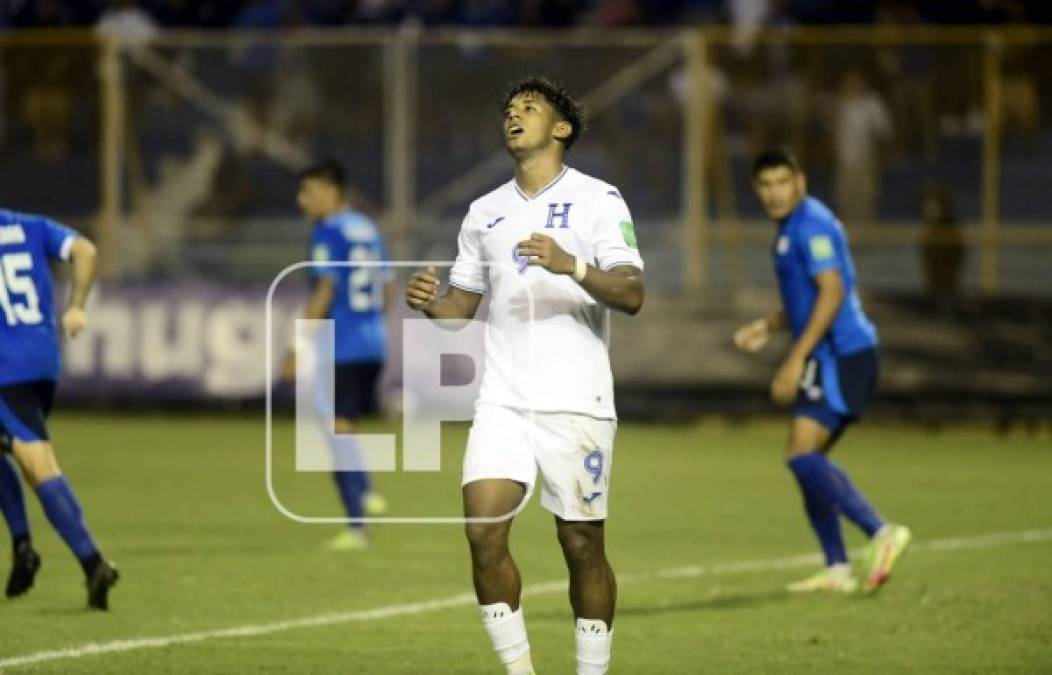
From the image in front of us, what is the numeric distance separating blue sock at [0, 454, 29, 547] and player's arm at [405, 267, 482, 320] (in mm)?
3717

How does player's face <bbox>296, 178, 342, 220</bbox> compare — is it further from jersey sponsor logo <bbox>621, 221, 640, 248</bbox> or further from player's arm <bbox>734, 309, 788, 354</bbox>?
jersey sponsor logo <bbox>621, 221, 640, 248</bbox>

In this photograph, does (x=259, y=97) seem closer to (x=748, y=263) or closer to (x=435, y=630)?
(x=748, y=263)

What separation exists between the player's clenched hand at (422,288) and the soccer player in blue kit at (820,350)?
160 inches

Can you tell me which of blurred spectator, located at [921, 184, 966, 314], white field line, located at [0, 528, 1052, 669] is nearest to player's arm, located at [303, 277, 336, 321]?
white field line, located at [0, 528, 1052, 669]

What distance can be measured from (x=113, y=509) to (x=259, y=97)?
29.6 ft

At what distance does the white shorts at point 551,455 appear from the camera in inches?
316

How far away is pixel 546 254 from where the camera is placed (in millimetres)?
7531

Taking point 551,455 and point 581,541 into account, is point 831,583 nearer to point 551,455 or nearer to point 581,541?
point 581,541

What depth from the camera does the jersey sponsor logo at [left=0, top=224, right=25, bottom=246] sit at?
35.7ft

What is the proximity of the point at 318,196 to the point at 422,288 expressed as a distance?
6.47m

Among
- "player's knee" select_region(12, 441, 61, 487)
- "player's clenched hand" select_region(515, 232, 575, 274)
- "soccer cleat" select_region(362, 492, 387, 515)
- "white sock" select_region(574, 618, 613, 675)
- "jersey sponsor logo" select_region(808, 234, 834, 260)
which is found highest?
"player's clenched hand" select_region(515, 232, 575, 274)

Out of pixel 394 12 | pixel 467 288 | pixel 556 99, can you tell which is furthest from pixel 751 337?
pixel 394 12

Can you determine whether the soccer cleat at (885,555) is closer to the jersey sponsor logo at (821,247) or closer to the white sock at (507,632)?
the jersey sponsor logo at (821,247)

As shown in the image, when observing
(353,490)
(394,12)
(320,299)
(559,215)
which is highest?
(394,12)
